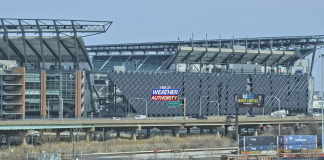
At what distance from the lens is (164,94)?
559 feet

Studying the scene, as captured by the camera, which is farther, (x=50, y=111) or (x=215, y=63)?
(x=215, y=63)

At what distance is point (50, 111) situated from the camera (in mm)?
162500

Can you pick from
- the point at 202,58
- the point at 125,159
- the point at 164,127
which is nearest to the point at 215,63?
the point at 202,58

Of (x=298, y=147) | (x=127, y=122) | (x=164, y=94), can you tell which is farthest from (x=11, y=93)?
(x=298, y=147)

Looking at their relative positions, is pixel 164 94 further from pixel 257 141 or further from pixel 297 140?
pixel 257 141

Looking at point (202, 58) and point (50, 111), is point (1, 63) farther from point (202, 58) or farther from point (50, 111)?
point (202, 58)

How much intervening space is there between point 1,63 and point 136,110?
129 ft

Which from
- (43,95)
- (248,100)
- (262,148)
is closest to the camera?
(262,148)

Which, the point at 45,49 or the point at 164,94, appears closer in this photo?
the point at 45,49

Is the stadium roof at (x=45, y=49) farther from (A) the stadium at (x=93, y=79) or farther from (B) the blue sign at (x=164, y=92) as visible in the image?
(B) the blue sign at (x=164, y=92)

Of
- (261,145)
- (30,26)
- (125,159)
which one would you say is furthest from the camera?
(30,26)

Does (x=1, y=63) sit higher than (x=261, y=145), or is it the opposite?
(x=1, y=63)

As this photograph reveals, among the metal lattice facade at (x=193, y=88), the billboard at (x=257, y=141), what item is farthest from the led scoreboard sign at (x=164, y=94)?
the billboard at (x=257, y=141)

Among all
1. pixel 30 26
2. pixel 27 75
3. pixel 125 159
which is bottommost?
pixel 125 159
